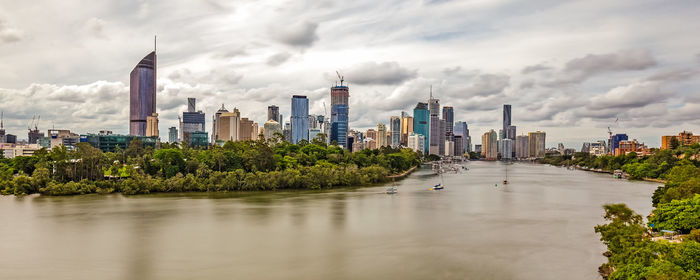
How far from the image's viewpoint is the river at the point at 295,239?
13.1 metres

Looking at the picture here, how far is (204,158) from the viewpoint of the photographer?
120 feet

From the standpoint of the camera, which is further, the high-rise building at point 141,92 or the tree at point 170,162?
the high-rise building at point 141,92

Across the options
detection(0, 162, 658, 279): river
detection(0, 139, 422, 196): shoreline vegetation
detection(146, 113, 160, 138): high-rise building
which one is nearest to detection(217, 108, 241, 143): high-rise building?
detection(146, 113, 160, 138): high-rise building

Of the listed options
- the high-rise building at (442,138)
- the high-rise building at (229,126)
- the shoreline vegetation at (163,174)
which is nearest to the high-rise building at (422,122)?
the high-rise building at (442,138)

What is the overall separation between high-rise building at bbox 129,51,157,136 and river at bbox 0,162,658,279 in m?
99.3

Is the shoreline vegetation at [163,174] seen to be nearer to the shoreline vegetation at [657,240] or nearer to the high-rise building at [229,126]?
the shoreline vegetation at [657,240]

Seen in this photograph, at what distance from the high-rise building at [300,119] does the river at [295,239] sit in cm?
11618

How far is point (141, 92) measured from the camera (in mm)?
120375

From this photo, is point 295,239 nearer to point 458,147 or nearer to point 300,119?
point 300,119

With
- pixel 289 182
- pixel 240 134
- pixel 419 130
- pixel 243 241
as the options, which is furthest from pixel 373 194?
pixel 419 130

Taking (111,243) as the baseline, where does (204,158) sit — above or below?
above

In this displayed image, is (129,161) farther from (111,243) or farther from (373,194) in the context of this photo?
(111,243)

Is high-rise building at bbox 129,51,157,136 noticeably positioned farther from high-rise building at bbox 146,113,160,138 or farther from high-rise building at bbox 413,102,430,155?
high-rise building at bbox 413,102,430,155

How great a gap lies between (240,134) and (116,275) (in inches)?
4618
